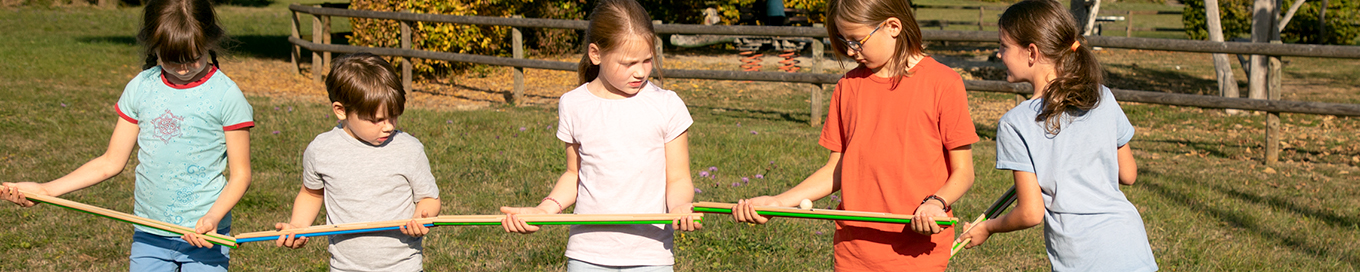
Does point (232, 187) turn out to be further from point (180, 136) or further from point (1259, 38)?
point (1259, 38)

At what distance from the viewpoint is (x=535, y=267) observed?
4426 millimetres

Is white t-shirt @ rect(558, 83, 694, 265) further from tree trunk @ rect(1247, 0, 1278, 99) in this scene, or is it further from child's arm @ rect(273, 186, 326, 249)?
tree trunk @ rect(1247, 0, 1278, 99)

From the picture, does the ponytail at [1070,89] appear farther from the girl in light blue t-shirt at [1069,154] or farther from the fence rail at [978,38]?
the fence rail at [978,38]

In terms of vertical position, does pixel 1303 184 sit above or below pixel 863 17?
below

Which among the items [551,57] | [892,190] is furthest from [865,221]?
[551,57]

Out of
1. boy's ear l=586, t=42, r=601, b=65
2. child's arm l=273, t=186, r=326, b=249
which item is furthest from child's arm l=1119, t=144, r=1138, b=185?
child's arm l=273, t=186, r=326, b=249

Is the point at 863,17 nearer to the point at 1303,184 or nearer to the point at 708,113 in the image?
the point at 1303,184

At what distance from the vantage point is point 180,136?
299 cm

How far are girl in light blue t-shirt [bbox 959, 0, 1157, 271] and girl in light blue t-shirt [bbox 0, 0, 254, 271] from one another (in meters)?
2.45

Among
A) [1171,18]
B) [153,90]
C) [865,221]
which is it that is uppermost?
[153,90]

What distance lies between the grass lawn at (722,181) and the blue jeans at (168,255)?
0.68 m

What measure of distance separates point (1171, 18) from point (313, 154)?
40.7 metres

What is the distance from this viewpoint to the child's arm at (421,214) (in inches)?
105

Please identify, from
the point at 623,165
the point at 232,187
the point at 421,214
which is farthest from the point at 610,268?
the point at 232,187
